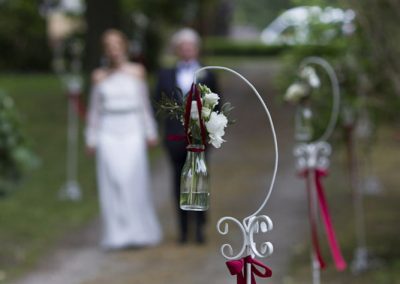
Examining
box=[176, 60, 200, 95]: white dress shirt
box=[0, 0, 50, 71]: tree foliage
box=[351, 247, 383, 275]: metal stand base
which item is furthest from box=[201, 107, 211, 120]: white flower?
box=[0, 0, 50, 71]: tree foliage

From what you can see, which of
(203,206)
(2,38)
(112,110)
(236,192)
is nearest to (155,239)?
(112,110)

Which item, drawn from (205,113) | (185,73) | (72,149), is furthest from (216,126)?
(72,149)

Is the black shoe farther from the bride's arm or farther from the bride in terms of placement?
the bride's arm

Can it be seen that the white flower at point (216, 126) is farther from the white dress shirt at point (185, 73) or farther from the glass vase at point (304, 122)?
the white dress shirt at point (185, 73)

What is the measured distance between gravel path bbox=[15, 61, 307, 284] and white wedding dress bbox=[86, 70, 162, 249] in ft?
0.89

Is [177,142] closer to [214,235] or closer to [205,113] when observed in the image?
[214,235]

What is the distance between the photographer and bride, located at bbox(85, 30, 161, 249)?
9.64 m

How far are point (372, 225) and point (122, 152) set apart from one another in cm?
286

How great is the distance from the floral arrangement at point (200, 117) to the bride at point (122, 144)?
5601 millimetres

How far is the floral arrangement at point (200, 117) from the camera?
392 centimetres

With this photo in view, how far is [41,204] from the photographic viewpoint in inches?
476

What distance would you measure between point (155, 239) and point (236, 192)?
3131 mm

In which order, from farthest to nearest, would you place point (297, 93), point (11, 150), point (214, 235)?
point (214, 235) < point (11, 150) < point (297, 93)

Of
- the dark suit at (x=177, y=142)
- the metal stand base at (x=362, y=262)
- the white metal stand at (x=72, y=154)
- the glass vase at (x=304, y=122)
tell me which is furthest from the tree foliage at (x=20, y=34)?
the glass vase at (x=304, y=122)
